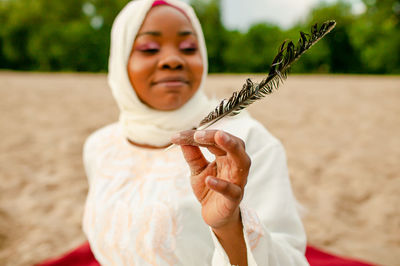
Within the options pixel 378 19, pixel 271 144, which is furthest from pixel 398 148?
pixel 378 19

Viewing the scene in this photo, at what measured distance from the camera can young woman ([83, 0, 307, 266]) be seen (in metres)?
1.16

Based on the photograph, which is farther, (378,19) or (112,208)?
(378,19)

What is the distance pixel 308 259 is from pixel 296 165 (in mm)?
2701

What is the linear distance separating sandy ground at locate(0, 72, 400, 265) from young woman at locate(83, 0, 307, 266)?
84 cm

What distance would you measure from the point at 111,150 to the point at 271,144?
74 cm

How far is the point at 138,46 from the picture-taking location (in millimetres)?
1412

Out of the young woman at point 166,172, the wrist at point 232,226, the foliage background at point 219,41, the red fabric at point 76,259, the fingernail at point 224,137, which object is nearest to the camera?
the fingernail at point 224,137

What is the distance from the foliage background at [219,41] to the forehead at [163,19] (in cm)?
1701

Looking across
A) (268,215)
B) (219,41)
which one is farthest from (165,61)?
(219,41)

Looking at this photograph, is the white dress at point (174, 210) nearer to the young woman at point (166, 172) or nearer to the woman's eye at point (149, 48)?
the young woman at point (166, 172)

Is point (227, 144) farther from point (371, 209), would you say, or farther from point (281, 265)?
point (371, 209)

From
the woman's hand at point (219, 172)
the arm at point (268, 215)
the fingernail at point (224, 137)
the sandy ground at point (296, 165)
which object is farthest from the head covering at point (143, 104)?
the sandy ground at point (296, 165)

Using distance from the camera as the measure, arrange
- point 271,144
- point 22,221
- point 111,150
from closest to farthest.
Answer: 1. point 271,144
2. point 111,150
3. point 22,221

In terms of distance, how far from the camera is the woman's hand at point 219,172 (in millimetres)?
772
